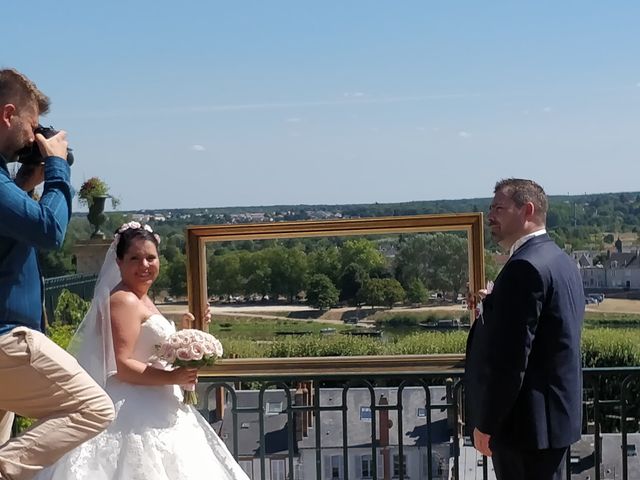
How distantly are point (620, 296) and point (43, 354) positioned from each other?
10.0 meters

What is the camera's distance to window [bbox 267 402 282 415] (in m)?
5.39

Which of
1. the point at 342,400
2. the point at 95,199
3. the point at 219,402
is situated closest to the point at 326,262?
the point at 342,400

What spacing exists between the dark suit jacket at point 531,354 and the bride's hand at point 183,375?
53.5 inches

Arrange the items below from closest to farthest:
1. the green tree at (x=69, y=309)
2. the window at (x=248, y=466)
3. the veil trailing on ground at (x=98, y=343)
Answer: the veil trailing on ground at (x=98, y=343) → the window at (x=248, y=466) → the green tree at (x=69, y=309)

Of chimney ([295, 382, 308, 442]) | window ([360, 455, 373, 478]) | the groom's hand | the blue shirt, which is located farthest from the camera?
window ([360, 455, 373, 478])

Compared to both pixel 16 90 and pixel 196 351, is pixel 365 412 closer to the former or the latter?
pixel 196 351

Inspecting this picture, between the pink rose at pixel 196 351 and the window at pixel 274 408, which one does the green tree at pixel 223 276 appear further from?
the pink rose at pixel 196 351

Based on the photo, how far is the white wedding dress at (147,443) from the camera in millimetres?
4363

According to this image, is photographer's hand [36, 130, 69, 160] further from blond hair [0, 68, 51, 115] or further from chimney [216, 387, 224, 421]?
chimney [216, 387, 224, 421]

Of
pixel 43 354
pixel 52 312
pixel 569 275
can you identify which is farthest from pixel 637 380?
pixel 52 312

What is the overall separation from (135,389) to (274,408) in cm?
121

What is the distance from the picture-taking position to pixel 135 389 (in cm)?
452

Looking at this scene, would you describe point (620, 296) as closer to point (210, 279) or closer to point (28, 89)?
point (210, 279)

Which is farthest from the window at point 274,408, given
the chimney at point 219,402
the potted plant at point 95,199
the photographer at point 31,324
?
the potted plant at point 95,199
